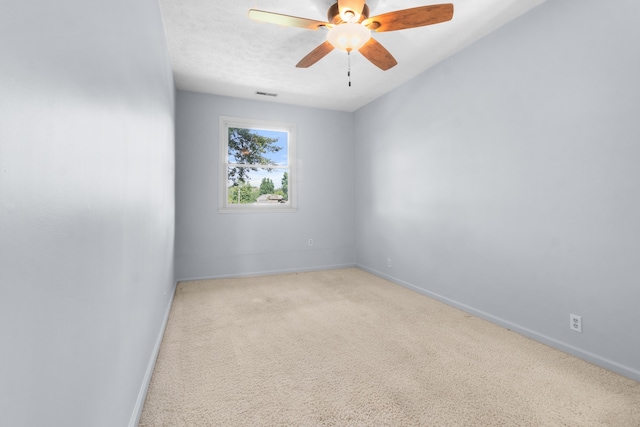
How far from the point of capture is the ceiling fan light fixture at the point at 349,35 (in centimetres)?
217

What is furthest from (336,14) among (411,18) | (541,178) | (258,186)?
(258,186)

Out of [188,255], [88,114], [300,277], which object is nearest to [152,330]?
[88,114]

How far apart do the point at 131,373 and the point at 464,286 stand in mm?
2941

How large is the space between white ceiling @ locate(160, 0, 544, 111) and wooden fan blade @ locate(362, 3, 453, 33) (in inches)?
13.0

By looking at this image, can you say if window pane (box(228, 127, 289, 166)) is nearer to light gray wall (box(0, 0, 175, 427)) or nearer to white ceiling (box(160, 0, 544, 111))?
white ceiling (box(160, 0, 544, 111))

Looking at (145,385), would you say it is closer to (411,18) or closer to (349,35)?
(349,35)

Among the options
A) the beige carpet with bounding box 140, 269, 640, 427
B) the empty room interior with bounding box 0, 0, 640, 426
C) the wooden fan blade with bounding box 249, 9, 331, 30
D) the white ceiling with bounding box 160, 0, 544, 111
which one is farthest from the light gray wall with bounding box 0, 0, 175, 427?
the white ceiling with bounding box 160, 0, 544, 111

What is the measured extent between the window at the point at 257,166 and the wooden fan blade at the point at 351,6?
2.80 m

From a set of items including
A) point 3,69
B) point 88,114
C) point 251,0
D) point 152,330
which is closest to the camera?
point 3,69

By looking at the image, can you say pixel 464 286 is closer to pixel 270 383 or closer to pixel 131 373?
pixel 270 383

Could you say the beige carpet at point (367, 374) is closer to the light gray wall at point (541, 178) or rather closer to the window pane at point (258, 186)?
the light gray wall at point (541, 178)

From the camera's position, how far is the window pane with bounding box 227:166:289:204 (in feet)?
15.1

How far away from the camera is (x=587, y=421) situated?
1.52m

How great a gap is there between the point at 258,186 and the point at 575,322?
4049mm
